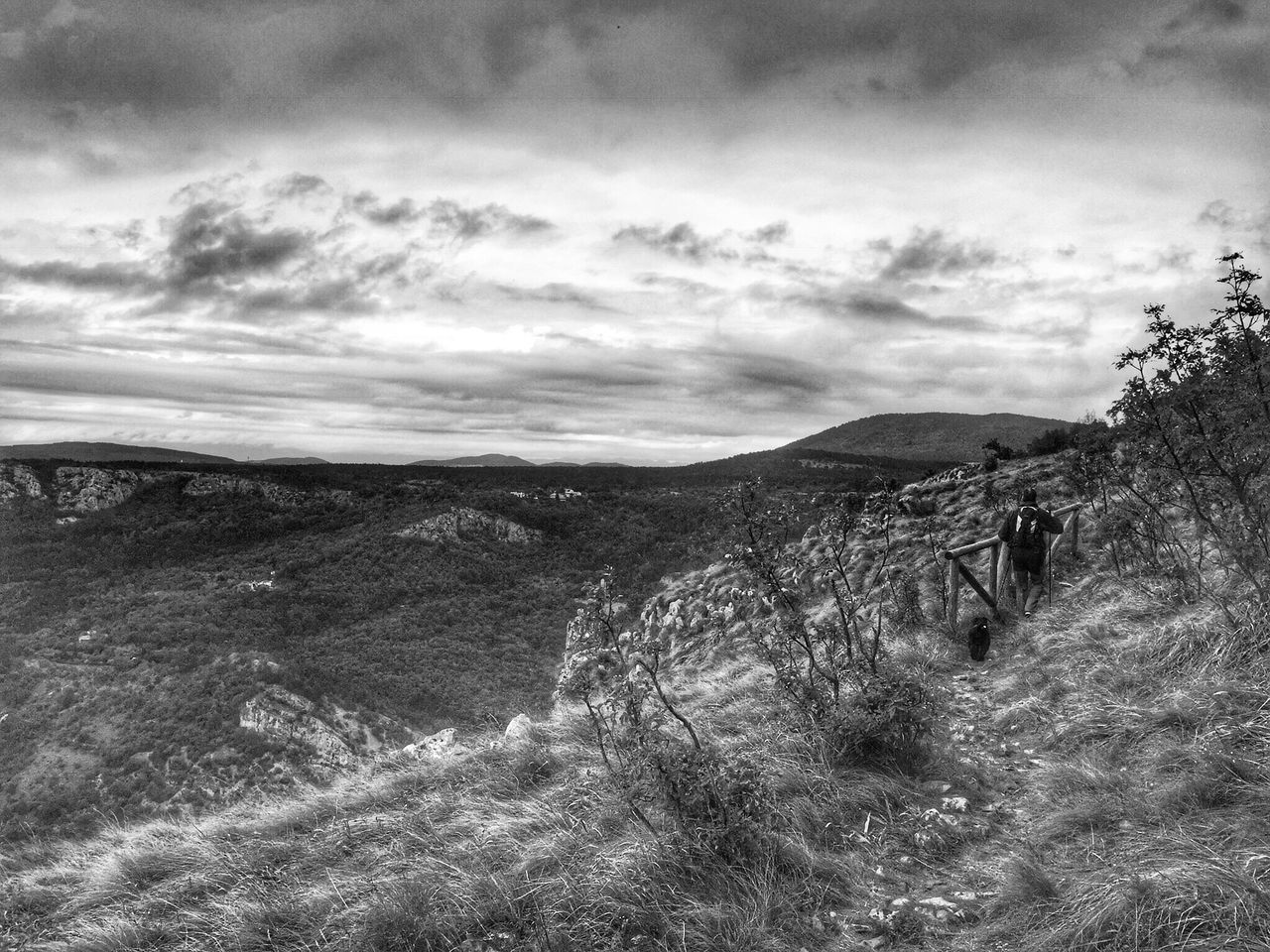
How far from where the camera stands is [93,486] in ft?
Result: 220

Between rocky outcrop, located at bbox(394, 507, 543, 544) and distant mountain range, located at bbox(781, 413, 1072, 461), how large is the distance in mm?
34126

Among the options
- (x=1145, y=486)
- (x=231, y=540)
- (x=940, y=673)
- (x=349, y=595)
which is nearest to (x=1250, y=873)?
(x=940, y=673)

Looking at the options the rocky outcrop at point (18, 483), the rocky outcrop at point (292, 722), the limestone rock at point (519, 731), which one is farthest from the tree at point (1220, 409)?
the rocky outcrop at point (18, 483)

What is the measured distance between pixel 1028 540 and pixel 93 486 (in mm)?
81573

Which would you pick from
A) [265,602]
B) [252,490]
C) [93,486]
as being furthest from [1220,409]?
[93,486]

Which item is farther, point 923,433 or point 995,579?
point 923,433

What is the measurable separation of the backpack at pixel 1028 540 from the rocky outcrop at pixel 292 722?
2755 centimetres

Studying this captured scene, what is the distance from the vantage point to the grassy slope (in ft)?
9.74

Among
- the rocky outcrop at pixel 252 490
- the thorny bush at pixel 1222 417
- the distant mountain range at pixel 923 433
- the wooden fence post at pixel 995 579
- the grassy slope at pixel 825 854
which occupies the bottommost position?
the rocky outcrop at pixel 252 490

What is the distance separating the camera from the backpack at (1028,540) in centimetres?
→ 846

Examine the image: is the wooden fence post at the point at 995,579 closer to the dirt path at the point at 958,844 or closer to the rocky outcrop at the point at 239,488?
the dirt path at the point at 958,844

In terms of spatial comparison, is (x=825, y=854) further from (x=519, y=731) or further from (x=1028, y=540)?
(x=1028, y=540)

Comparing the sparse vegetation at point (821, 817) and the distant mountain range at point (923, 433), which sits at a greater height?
the distant mountain range at point (923, 433)


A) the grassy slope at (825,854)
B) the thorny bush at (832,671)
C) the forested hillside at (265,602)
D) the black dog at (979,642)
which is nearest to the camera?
the grassy slope at (825,854)
